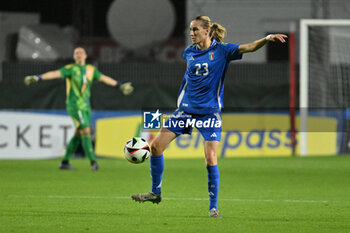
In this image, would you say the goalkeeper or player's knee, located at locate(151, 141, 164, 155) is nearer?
player's knee, located at locate(151, 141, 164, 155)

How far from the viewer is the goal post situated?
1861cm

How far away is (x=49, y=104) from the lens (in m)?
18.5

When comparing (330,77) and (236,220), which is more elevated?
(330,77)

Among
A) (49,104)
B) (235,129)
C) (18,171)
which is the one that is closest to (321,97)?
(235,129)

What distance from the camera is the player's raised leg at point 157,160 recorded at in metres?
8.38

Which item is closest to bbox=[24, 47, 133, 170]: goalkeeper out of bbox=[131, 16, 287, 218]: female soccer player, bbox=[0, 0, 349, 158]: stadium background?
bbox=[0, 0, 349, 158]: stadium background

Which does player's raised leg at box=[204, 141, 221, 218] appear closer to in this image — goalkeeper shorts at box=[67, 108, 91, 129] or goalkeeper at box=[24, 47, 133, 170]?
goalkeeper at box=[24, 47, 133, 170]

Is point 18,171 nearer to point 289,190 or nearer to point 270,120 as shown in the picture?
point 289,190

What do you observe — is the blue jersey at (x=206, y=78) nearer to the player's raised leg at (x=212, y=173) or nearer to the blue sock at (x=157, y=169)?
the player's raised leg at (x=212, y=173)

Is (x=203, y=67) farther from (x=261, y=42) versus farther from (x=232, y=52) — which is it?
(x=261, y=42)

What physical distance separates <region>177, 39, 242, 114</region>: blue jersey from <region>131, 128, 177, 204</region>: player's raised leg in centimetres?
33

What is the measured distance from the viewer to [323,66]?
63.4ft

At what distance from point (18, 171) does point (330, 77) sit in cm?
839

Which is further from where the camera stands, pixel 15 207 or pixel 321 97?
pixel 321 97
